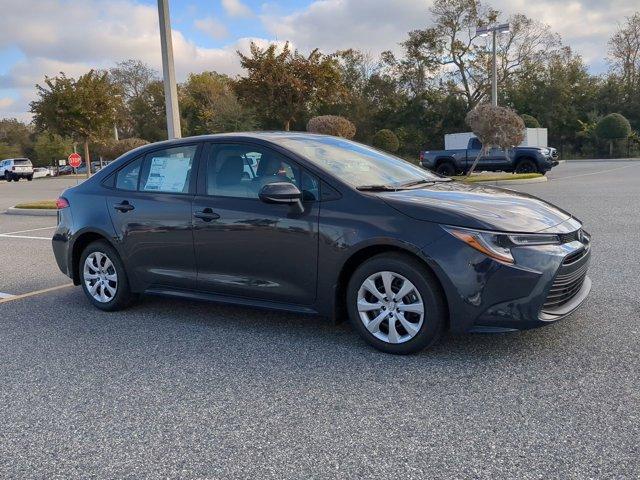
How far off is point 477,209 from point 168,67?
35.3 feet

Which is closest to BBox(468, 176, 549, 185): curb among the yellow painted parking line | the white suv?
the yellow painted parking line

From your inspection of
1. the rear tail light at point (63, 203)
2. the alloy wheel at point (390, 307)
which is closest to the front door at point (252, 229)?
the alloy wheel at point (390, 307)

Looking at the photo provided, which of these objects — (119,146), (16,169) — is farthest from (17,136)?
(119,146)

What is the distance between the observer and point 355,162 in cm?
488

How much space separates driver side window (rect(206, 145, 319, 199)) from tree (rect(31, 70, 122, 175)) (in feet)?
94.0

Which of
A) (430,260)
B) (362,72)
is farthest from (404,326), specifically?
(362,72)

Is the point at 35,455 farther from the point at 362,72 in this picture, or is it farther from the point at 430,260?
the point at 362,72

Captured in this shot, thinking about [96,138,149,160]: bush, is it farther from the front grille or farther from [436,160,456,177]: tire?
the front grille

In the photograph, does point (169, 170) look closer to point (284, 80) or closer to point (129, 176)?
point (129, 176)

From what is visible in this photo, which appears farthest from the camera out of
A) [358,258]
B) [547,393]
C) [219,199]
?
[219,199]

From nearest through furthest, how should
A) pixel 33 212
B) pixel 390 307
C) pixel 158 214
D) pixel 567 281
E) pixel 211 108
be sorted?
1. pixel 567 281
2. pixel 390 307
3. pixel 158 214
4. pixel 33 212
5. pixel 211 108

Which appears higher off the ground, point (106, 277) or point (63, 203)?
point (63, 203)

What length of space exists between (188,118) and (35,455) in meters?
56.5

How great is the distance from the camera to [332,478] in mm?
2693
